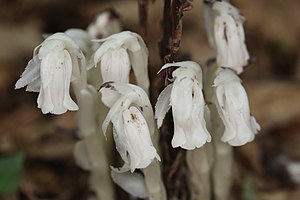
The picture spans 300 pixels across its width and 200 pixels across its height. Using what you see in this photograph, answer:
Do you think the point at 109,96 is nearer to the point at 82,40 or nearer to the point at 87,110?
the point at 87,110

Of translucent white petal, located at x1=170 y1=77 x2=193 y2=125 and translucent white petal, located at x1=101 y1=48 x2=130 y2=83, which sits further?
translucent white petal, located at x1=101 y1=48 x2=130 y2=83

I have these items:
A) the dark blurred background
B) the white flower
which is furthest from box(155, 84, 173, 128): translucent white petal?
the dark blurred background

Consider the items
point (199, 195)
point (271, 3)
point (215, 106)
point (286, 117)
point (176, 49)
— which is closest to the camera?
point (176, 49)

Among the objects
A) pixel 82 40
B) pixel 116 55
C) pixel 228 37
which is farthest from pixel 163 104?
pixel 82 40

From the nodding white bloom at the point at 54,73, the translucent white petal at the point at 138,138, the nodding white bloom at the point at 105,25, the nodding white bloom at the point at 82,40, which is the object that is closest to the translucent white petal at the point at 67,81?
the nodding white bloom at the point at 54,73

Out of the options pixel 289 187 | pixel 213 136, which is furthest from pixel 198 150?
pixel 289 187

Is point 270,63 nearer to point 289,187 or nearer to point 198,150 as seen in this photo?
point 289,187

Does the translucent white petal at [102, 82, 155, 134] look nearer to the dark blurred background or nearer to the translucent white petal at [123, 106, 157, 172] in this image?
the translucent white petal at [123, 106, 157, 172]
